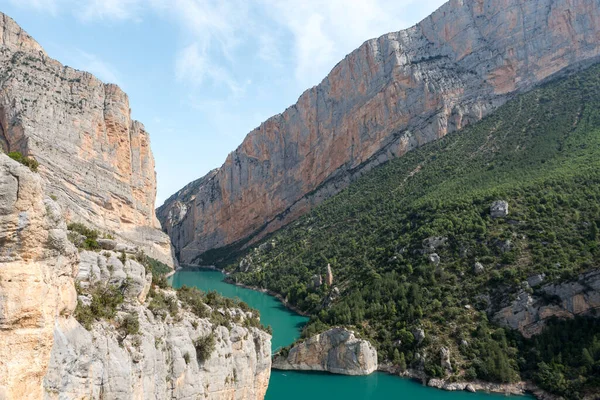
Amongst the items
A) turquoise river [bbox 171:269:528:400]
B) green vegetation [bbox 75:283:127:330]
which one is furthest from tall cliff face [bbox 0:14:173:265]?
green vegetation [bbox 75:283:127:330]

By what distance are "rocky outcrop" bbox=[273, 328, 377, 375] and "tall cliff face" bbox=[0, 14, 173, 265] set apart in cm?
2719

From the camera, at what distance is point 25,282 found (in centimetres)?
666

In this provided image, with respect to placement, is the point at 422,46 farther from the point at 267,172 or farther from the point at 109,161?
the point at 109,161

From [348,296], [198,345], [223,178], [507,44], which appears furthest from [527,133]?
[223,178]

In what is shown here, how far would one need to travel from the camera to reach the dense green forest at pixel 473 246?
91.7 feet

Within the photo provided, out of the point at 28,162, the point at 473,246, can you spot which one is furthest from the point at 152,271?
the point at 473,246

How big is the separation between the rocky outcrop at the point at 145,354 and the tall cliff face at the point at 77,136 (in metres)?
35.5

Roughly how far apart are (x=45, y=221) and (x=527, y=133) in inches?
2335

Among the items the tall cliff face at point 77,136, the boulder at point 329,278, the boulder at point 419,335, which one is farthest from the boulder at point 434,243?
the tall cliff face at point 77,136

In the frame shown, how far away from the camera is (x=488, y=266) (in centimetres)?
3397

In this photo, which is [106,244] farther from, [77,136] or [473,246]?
[77,136]

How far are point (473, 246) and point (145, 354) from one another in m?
32.1

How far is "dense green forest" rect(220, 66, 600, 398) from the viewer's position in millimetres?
27938

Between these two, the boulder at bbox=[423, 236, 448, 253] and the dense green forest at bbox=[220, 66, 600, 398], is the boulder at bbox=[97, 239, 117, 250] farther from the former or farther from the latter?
the boulder at bbox=[423, 236, 448, 253]
